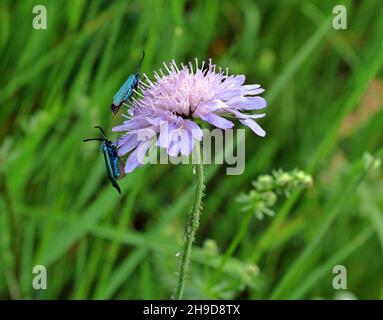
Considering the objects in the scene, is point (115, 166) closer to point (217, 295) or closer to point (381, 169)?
point (217, 295)

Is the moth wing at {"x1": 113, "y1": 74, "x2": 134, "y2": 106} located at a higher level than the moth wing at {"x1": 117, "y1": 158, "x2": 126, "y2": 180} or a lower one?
higher

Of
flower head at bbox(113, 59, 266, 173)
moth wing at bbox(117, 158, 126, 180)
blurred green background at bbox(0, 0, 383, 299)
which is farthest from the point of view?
blurred green background at bbox(0, 0, 383, 299)

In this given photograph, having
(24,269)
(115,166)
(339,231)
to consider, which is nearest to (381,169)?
(339,231)

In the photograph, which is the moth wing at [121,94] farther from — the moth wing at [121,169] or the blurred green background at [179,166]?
the blurred green background at [179,166]

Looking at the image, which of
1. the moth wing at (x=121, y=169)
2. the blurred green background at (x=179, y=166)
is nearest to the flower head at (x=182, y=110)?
the moth wing at (x=121, y=169)

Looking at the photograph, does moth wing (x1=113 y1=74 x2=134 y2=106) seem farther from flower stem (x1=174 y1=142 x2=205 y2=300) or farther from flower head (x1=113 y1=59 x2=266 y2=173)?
flower stem (x1=174 y1=142 x2=205 y2=300)

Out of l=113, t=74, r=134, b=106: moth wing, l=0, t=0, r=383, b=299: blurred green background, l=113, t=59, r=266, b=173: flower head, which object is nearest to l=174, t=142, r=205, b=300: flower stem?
l=113, t=59, r=266, b=173: flower head
